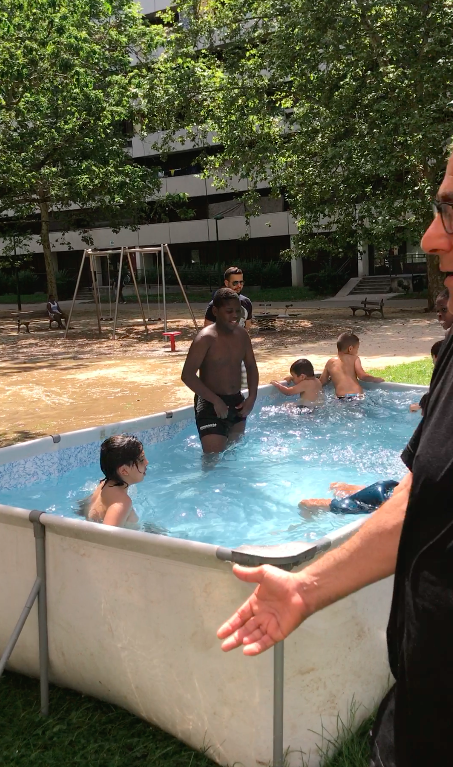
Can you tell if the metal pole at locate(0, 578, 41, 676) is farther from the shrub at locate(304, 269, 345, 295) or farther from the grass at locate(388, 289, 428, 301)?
the shrub at locate(304, 269, 345, 295)

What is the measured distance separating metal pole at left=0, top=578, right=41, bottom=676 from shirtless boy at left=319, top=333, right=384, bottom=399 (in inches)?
230

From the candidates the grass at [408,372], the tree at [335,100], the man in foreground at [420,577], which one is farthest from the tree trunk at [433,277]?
the man in foreground at [420,577]

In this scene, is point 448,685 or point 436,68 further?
point 436,68

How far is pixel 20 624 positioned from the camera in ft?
11.3

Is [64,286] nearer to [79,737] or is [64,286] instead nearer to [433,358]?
[433,358]

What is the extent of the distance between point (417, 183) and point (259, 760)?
17.3 m

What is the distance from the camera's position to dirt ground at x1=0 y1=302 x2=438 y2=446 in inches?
395

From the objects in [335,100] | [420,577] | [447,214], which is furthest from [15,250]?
[420,577]

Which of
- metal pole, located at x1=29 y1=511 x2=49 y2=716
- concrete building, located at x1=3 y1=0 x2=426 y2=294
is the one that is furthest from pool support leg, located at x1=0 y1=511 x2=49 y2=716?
concrete building, located at x1=3 y1=0 x2=426 y2=294

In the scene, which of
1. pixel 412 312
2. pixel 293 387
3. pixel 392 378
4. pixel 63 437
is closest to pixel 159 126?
pixel 412 312

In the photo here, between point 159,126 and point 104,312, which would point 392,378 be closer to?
point 159,126

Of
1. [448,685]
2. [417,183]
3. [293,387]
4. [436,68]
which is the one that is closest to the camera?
[448,685]

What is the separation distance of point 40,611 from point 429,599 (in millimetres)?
2563

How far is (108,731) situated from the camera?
3.23 m
